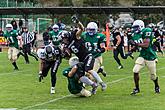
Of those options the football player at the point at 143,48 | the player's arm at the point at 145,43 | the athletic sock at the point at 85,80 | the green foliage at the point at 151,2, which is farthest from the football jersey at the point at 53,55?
the green foliage at the point at 151,2

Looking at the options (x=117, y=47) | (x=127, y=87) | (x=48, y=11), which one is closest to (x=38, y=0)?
(x=48, y=11)

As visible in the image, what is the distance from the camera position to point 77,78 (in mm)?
13531

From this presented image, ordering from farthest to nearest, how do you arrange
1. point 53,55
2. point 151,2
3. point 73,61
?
point 151,2 → point 53,55 → point 73,61

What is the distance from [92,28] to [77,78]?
2.21 m

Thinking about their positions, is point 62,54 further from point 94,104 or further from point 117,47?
point 117,47

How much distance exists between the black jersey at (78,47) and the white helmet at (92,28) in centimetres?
137

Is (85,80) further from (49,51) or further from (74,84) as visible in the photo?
(49,51)

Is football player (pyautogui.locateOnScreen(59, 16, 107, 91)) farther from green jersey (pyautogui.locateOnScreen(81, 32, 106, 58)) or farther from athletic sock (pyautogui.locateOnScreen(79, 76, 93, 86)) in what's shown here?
green jersey (pyautogui.locateOnScreen(81, 32, 106, 58))

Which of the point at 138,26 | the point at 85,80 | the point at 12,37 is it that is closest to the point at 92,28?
the point at 138,26

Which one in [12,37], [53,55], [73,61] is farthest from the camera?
[12,37]

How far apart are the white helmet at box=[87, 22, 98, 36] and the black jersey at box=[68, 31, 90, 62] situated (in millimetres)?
1369

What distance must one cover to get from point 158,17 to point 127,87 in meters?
42.7

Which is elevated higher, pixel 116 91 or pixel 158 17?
pixel 158 17

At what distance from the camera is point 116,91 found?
597 inches
